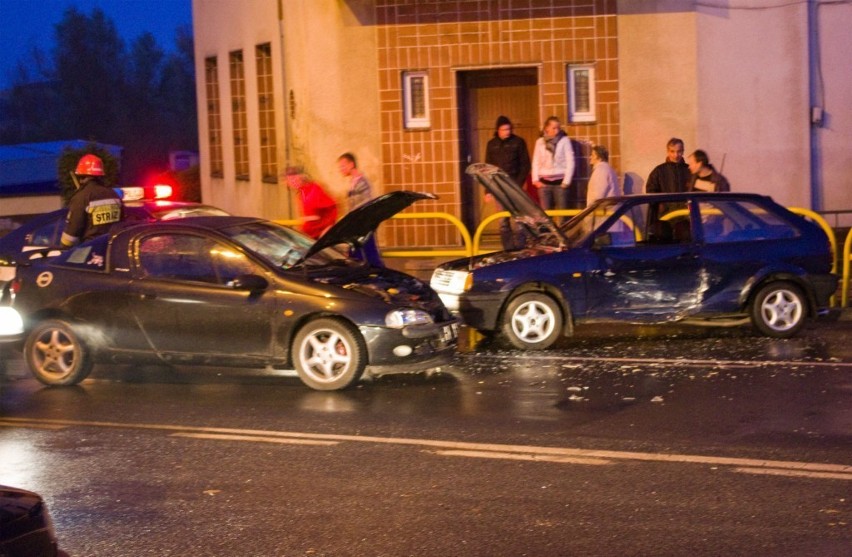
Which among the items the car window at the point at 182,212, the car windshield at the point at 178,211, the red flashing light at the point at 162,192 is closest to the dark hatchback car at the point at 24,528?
the car window at the point at 182,212

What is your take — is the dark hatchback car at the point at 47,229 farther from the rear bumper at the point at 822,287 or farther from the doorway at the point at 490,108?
the rear bumper at the point at 822,287

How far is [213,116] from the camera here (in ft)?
83.8

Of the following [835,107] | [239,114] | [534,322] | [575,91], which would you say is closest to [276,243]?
[534,322]

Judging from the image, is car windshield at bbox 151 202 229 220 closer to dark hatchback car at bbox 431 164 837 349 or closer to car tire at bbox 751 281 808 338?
dark hatchback car at bbox 431 164 837 349

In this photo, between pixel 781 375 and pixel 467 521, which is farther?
pixel 781 375

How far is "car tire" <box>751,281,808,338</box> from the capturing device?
12.5 metres

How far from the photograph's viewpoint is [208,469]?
8.16 meters

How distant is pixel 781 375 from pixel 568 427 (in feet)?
8.10

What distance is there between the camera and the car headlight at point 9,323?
9.99 metres

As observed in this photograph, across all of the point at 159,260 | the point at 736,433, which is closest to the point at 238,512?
the point at 736,433

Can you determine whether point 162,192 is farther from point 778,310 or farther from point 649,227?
point 778,310

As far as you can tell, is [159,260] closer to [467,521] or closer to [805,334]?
[467,521]

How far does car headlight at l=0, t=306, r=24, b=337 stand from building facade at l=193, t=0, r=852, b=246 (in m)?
9.24

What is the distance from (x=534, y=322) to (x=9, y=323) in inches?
182
